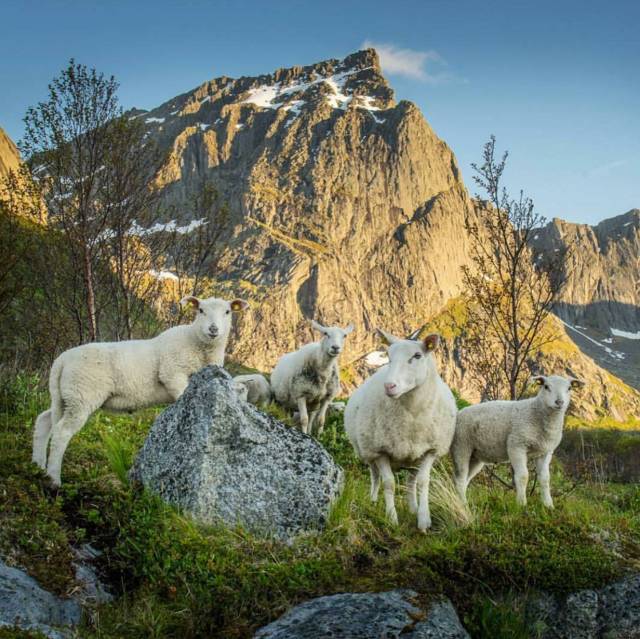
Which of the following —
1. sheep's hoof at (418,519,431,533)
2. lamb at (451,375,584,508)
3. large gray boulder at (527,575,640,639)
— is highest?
lamb at (451,375,584,508)

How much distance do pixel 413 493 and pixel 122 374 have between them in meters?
4.46

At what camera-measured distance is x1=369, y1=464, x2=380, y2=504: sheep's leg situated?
885 centimetres

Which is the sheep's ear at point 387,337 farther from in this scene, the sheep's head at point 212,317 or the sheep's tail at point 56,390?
the sheep's tail at point 56,390

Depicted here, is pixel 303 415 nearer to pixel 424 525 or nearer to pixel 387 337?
pixel 387 337

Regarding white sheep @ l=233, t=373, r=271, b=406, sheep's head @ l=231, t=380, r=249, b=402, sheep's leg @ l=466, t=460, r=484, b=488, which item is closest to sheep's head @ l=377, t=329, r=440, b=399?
sheep's head @ l=231, t=380, r=249, b=402

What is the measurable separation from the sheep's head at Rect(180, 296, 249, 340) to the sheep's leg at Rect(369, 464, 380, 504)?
303 cm

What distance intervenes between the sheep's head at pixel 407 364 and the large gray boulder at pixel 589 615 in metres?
2.83

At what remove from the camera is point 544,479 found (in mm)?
9477

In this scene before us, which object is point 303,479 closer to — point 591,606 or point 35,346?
point 591,606

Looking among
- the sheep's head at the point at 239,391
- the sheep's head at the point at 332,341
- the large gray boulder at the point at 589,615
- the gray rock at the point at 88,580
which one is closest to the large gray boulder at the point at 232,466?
the sheep's head at the point at 239,391

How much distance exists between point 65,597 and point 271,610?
7.16ft

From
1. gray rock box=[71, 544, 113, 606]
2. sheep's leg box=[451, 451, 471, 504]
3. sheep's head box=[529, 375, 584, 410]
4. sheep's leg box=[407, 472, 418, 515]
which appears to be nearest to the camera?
gray rock box=[71, 544, 113, 606]

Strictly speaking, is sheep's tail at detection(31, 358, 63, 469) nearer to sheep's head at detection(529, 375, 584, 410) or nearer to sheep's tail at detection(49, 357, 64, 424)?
sheep's tail at detection(49, 357, 64, 424)

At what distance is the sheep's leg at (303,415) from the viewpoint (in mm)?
13070
